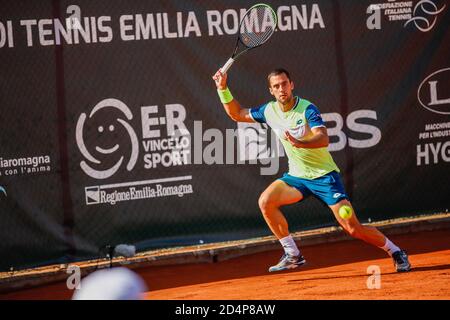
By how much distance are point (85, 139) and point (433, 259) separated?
3236 mm

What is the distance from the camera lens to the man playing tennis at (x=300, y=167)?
7484 mm

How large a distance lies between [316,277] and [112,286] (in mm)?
1907

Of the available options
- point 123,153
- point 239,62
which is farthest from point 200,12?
point 123,153

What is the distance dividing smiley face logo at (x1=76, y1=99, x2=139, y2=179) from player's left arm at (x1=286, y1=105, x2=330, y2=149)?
71.0 inches

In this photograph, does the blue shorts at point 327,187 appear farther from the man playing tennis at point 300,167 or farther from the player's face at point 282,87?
the player's face at point 282,87

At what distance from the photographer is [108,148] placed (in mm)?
8422

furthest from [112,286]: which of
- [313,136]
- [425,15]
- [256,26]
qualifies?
[425,15]

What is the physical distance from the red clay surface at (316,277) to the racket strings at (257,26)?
6.53ft

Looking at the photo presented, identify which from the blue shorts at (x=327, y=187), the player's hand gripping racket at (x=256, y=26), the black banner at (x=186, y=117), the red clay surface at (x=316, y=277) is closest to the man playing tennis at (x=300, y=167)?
the blue shorts at (x=327, y=187)

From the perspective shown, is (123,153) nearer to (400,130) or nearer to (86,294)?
(86,294)

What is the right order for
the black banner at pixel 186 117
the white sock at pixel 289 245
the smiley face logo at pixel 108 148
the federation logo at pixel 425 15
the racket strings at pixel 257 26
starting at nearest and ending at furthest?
the white sock at pixel 289 245 → the racket strings at pixel 257 26 → the black banner at pixel 186 117 → the smiley face logo at pixel 108 148 → the federation logo at pixel 425 15

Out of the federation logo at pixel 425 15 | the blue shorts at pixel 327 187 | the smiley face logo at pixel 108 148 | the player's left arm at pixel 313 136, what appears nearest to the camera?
the player's left arm at pixel 313 136

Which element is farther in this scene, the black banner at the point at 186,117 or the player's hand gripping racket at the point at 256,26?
the black banner at the point at 186,117

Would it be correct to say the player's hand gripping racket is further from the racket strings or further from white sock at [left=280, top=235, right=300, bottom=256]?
white sock at [left=280, top=235, right=300, bottom=256]
